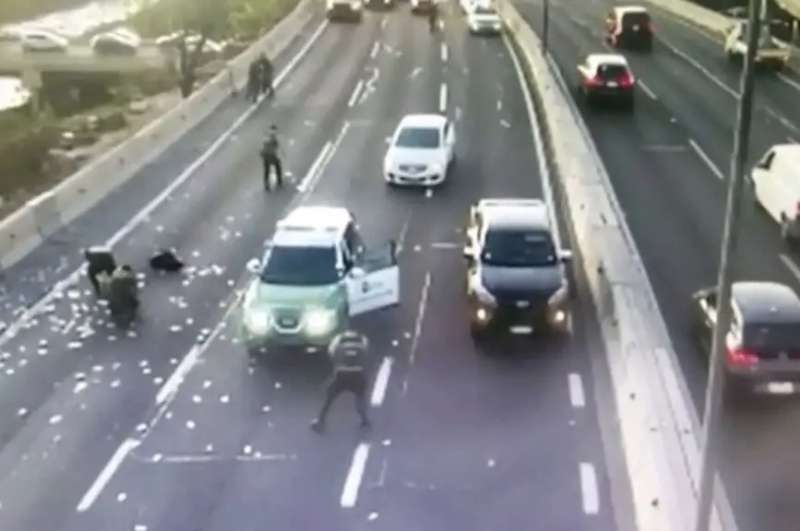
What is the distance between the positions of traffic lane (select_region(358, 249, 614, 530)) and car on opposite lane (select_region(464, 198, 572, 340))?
44 centimetres

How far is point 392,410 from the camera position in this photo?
805 inches

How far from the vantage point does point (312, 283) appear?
2314 centimetres

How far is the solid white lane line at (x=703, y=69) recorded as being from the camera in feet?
169

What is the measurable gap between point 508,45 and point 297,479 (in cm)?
4941

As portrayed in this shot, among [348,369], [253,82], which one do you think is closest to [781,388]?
[348,369]

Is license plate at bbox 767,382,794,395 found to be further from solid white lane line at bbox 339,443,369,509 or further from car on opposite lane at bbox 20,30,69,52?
car on opposite lane at bbox 20,30,69,52

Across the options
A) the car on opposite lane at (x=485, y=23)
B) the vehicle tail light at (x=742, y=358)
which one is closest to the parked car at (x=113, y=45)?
the car on opposite lane at (x=485, y=23)

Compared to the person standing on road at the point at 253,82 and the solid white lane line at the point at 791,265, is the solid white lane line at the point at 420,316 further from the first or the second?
the person standing on road at the point at 253,82

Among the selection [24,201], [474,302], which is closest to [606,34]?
[24,201]

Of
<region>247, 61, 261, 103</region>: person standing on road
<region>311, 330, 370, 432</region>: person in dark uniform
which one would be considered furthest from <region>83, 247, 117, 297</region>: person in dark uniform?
<region>247, 61, 261, 103</region>: person standing on road

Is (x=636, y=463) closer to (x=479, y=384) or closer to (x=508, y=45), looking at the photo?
(x=479, y=384)

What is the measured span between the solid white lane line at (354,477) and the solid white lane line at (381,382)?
166cm

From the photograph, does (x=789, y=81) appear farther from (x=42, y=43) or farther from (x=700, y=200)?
(x=42, y=43)

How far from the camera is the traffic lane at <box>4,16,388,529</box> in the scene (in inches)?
765
